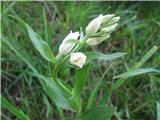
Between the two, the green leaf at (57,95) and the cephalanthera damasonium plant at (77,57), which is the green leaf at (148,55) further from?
the green leaf at (57,95)

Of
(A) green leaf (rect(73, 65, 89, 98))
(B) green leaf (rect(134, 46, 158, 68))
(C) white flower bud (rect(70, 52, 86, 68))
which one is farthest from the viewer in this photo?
(B) green leaf (rect(134, 46, 158, 68))

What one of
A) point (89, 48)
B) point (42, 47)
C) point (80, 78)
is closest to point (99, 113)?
point (80, 78)

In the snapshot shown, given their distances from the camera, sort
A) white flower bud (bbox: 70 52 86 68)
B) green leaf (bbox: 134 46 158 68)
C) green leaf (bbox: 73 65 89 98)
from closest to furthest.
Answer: white flower bud (bbox: 70 52 86 68)
green leaf (bbox: 73 65 89 98)
green leaf (bbox: 134 46 158 68)

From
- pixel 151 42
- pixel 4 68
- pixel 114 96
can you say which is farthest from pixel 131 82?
pixel 4 68

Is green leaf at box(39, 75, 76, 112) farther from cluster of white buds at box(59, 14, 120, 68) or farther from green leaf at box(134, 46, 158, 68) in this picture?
green leaf at box(134, 46, 158, 68)

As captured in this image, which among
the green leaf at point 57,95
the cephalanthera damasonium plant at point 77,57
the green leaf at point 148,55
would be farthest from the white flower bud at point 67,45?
the green leaf at point 148,55

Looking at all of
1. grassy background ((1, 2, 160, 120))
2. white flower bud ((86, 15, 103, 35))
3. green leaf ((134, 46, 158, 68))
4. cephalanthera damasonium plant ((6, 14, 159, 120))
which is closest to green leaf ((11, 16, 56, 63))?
cephalanthera damasonium plant ((6, 14, 159, 120))

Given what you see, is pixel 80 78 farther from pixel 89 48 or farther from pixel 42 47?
pixel 89 48
